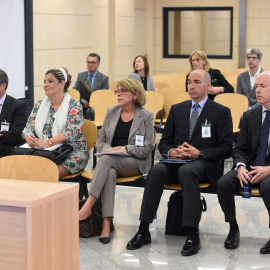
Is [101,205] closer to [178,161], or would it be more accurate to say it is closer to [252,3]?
[178,161]

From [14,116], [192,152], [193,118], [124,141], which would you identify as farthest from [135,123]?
[14,116]

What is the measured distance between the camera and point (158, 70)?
1709cm

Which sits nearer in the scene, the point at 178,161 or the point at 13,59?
the point at 178,161

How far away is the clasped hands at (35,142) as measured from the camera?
595cm

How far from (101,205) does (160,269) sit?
105 centimetres

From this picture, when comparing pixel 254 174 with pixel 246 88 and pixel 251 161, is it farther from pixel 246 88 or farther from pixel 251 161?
pixel 246 88

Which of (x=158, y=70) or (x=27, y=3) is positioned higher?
(x=27, y=3)

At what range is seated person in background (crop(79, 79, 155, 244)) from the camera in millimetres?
5520

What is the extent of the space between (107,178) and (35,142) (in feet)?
2.81

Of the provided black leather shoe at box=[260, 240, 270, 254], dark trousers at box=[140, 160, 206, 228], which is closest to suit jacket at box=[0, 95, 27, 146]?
dark trousers at box=[140, 160, 206, 228]

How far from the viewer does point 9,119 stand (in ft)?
21.6

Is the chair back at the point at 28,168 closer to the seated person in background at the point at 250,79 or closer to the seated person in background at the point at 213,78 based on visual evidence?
the seated person in background at the point at 213,78

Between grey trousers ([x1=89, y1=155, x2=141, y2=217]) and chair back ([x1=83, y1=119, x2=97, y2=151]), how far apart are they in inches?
23.3

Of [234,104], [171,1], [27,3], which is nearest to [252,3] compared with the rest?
[171,1]
